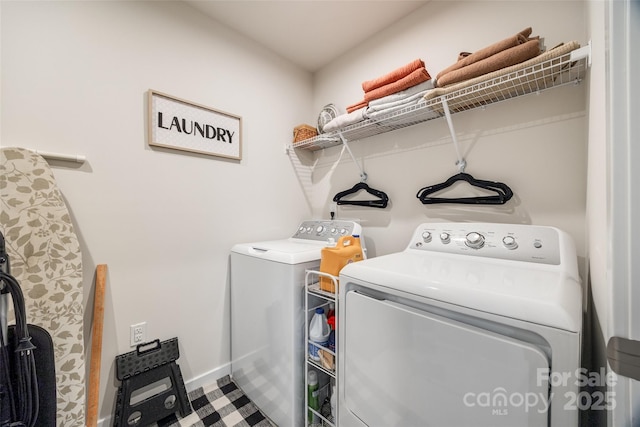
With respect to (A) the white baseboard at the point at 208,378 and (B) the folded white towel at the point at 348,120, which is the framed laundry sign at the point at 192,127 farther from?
(A) the white baseboard at the point at 208,378

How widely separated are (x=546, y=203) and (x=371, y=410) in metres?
1.24

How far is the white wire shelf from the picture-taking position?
1.01 metres

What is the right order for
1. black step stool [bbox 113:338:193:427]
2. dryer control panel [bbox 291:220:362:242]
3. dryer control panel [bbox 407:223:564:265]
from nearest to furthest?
dryer control panel [bbox 407:223:564:265], black step stool [bbox 113:338:193:427], dryer control panel [bbox 291:220:362:242]

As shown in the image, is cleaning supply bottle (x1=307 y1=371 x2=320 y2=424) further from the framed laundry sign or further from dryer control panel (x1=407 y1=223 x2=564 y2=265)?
the framed laundry sign

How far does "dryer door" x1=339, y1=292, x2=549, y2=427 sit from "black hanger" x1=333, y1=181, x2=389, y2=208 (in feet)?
3.19

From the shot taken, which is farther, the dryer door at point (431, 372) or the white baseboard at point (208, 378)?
the white baseboard at point (208, 378)

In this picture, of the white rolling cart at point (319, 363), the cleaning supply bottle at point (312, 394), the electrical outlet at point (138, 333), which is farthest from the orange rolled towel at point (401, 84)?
the electrical outlet at point (138, 333)

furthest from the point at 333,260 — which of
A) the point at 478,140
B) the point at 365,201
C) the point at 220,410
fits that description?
the point at 220,410

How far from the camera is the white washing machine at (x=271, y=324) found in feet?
4.15

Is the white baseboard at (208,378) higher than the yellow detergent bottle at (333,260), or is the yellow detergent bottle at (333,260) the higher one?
the yellow detergent bottle at (333,260)

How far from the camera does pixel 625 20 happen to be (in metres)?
0.44

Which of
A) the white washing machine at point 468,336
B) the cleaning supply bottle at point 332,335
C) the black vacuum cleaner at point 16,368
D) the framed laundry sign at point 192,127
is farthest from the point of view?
the framed laundry sign at point 192,127

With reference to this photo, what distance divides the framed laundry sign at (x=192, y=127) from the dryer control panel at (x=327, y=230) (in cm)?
75

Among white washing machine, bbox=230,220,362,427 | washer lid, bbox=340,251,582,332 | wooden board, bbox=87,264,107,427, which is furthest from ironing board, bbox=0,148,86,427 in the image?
washer lid, bbox=340,251,582,332
